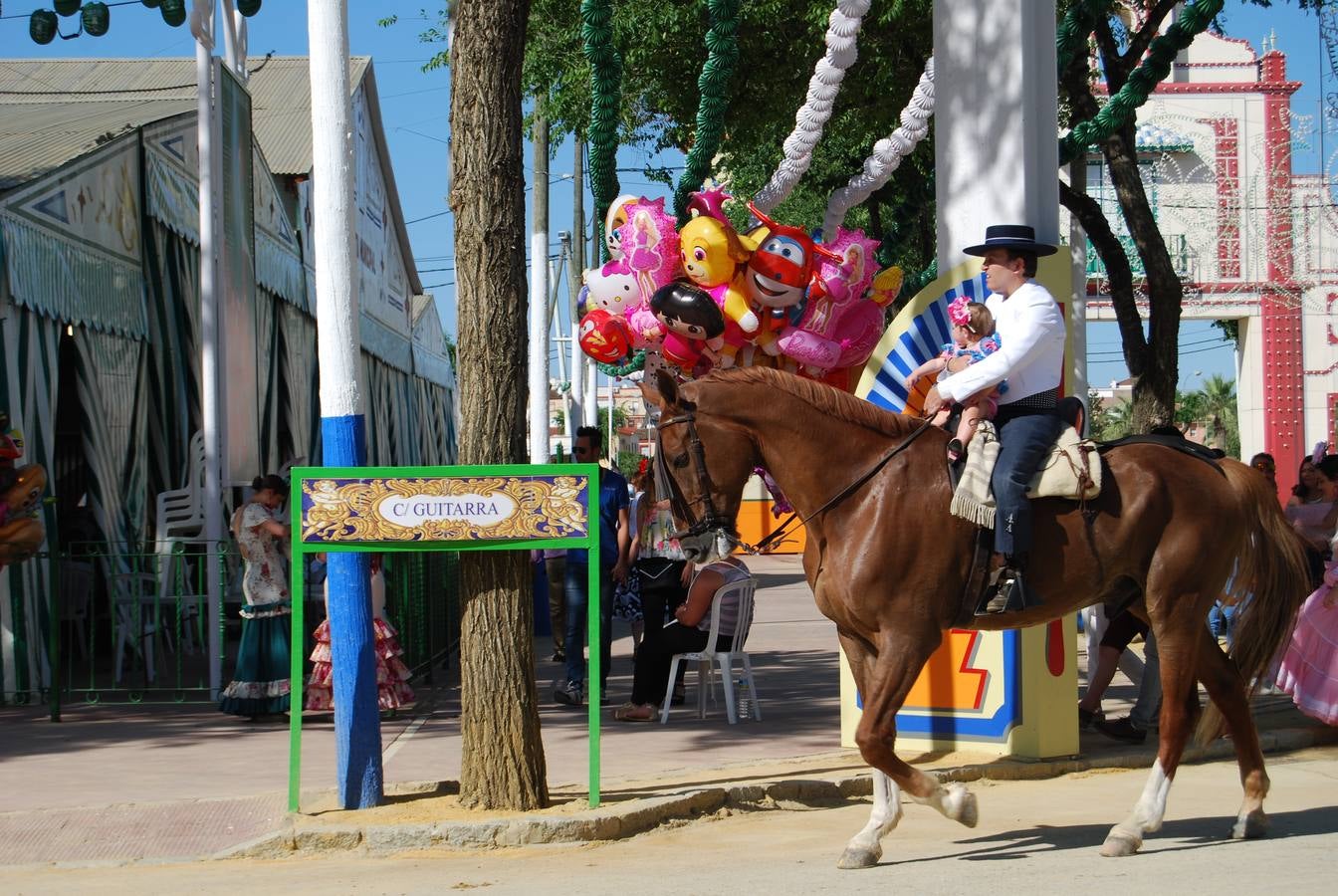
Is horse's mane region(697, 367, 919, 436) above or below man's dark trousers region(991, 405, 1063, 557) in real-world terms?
above

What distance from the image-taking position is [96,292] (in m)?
14.3

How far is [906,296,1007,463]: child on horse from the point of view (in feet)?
23.1

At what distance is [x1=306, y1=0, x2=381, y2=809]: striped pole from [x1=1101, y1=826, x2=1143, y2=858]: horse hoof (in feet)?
12.2

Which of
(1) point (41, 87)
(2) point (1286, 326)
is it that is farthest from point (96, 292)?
(2) point (1286, 326)

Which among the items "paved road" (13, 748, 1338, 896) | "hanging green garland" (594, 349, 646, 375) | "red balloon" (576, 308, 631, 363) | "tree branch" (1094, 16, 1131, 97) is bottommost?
"paved road" (13, 748, 1338, 896)

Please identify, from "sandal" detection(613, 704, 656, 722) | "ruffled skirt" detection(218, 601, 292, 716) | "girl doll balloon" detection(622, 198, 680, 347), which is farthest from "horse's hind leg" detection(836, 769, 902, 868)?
"ruffled skirt" detection(218, 601, 292, 716)

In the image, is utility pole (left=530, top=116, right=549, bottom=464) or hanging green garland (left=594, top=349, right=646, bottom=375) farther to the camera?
utility pole (left=530, top=116, right=549, bottom=464)

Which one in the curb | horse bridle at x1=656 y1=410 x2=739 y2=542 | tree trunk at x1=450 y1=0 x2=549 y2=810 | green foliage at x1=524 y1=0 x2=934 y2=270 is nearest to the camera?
horse bridle at x1=656 y1=410 x2=739 y2=542

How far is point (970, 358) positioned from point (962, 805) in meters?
2.11

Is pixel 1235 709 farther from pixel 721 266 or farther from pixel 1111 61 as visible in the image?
pixel 1111 61

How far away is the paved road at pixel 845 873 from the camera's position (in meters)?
6.30

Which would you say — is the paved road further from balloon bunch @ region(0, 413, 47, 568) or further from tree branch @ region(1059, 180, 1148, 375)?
tree branch @ region(1059, 180, 1148, 375)

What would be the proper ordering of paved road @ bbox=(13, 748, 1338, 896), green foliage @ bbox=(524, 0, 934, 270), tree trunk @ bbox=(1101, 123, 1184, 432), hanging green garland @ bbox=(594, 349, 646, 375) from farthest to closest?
green foliage @ bbox=(524, 0, 934, 270) → tree trunk @ bbox=(1101, 123, 1184, 432) → hanging green garland @ bbox=(594, 349, 646, 375) → paved road @ bbox=(13, 748, 1338, 896)

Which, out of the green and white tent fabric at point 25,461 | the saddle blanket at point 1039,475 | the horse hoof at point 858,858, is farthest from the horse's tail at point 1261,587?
the green and white tent fabric at point 25,461
